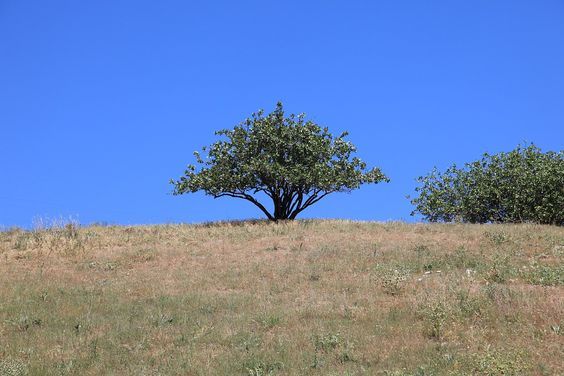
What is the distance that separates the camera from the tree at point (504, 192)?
3812 centimetres

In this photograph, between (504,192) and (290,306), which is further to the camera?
(504,192)

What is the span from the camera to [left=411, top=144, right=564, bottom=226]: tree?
38125 mm

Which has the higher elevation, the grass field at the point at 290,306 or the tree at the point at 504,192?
the tree at the point at 504,192

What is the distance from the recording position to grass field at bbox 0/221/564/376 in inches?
402

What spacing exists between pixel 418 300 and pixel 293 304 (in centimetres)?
316

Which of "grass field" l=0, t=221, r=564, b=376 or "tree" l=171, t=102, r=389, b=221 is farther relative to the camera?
"tree" l=171, t=102, r=389, b=221

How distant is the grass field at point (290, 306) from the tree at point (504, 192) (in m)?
14.8

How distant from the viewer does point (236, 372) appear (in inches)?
388

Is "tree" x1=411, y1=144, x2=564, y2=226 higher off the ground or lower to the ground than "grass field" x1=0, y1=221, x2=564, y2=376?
higher

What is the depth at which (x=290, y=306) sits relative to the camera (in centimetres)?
1417

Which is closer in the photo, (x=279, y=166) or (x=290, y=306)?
(x=290, y=306)

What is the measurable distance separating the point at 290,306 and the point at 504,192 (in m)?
30.1

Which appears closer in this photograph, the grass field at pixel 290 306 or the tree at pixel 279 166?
the grass field at pixel 290 306

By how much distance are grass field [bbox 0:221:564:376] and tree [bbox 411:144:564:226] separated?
14.8m
